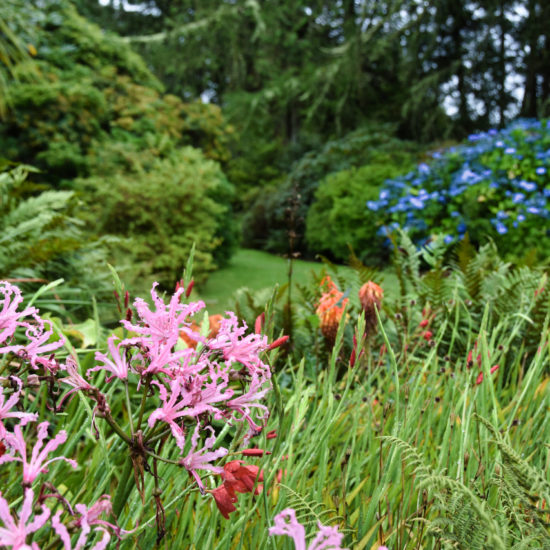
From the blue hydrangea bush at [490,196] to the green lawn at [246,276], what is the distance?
3.43ft

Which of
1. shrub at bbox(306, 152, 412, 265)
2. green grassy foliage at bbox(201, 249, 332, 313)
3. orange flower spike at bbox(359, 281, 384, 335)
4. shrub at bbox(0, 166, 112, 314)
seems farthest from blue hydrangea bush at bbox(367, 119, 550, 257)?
orange flower spike at bbox(359, 281, 384, 335)

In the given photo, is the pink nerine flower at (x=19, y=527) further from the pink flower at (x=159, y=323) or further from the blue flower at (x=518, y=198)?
the blue flower at (x=518, y=198)

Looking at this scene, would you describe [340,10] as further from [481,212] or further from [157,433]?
[157,433]

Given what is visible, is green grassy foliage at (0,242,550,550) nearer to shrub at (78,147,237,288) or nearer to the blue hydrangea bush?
the blue hydrangea bush

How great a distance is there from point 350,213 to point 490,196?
7.33ft

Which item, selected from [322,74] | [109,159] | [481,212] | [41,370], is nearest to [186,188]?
[109,159]

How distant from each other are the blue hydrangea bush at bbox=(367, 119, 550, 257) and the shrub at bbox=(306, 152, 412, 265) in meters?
0.86

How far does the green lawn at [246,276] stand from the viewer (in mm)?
4727

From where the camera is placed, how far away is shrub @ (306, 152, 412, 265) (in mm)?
6707

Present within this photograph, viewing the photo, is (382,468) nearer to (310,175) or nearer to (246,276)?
(246,276)

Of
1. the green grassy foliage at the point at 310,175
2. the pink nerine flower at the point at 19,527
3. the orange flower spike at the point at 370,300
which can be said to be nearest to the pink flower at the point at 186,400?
the pink nerine flower at the point at 19,527

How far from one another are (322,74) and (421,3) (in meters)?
2.33

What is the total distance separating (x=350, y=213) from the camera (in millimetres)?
6840

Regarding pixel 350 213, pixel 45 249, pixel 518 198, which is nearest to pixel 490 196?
pixel 518 198
